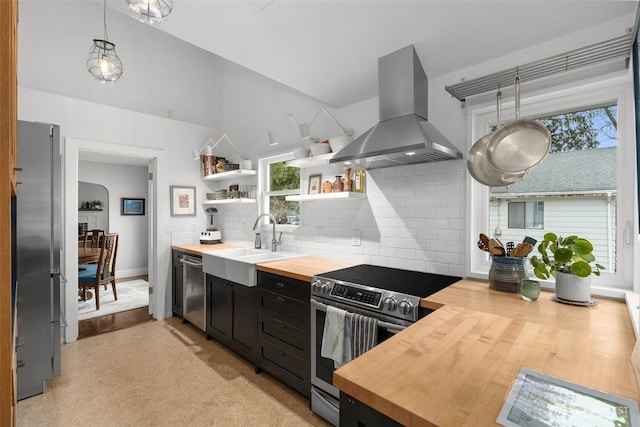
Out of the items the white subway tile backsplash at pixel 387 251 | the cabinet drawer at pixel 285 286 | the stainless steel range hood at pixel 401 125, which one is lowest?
the cabinet drawer at pixel 285 286

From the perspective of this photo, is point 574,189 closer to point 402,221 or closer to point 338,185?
point 402,221

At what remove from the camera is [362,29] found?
6.54 feet

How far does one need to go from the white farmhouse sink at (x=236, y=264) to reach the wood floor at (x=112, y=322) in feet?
4.88

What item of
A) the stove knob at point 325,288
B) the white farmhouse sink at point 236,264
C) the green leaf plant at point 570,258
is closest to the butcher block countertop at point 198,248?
the white farmhouse sink at point 236,264

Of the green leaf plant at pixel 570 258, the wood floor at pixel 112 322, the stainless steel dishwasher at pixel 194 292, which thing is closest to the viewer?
the green leaf plant at pixel 570 258

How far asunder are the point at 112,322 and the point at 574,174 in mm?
4784

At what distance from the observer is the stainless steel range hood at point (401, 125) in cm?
181

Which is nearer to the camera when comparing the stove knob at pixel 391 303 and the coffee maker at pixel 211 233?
the stove knob at pixel 391 303

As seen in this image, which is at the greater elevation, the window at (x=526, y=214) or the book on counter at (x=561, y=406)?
the window at (x=526, y=214)

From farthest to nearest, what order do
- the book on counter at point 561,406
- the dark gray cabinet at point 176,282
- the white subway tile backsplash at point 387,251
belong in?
the dark gray cabinet at point 176,282 → the white subway tile backsplash at point 387,251 → the book on counter at point 561,406

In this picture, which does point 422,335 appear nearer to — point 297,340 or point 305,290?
point 305,290

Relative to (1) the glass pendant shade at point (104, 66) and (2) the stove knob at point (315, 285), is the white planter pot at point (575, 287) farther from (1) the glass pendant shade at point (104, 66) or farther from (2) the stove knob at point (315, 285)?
(1) the glass pendant shade at point (104, 66)

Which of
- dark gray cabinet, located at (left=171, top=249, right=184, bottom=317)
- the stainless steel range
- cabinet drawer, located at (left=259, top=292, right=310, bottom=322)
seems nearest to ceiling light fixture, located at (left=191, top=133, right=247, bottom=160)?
dark gray cabinet, located at (left=171, top=249, right=184, bottom=317)

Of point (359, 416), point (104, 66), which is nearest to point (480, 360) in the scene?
point (359, 416)
